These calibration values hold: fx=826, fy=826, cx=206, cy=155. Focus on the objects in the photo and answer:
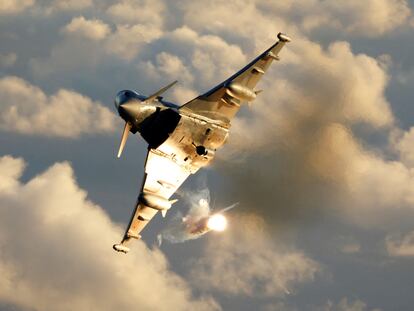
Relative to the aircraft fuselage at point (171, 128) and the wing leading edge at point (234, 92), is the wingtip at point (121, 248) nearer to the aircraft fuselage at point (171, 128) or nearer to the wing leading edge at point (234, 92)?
the aircraft fuselage at point (171, 128)

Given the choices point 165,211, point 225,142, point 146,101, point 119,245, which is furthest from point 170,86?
point 119,245

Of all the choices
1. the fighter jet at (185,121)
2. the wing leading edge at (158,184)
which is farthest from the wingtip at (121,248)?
the fighter jet at (185,121)

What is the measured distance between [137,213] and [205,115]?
1269 centimetres

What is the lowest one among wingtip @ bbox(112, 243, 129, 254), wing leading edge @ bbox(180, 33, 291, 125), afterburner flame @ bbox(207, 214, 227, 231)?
wingtip @ bbox(112, 243, 129, 254)

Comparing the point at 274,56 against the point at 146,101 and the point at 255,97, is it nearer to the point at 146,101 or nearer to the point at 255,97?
the point at 255,97

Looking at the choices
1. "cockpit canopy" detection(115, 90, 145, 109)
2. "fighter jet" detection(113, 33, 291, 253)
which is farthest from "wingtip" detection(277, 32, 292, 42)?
"cockpit canopy" detection(115, 90, 145, 109)

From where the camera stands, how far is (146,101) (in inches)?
2475

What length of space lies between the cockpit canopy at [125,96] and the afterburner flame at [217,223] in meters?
13.7

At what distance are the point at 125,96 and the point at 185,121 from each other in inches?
197

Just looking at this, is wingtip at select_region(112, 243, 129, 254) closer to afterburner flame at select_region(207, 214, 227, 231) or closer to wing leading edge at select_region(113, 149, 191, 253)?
wing leading edge at select_region(113, 149, 191, 253)

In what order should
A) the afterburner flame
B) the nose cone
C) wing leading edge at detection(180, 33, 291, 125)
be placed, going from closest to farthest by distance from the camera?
the nose cone < wing leading edge at detection(180, 33, 291, 125) < the afterburner flame

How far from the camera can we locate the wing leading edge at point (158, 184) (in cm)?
6831

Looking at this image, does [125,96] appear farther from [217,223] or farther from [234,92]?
[217,223]

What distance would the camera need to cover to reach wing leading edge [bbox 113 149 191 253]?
68.3 meters
